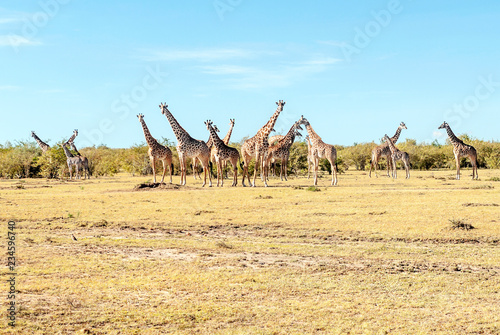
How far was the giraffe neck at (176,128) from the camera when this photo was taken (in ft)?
76.1

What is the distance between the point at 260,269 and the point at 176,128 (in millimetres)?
15473

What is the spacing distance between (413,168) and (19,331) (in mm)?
43263

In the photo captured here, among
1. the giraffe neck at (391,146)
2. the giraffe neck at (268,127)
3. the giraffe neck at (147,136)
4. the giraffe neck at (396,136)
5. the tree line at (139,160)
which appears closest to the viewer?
the giraffe neck at (268,127)

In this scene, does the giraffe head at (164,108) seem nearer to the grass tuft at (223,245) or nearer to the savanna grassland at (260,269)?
the savanna grassland at (260,269)

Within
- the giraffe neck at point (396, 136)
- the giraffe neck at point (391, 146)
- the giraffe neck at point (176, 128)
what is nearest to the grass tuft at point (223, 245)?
the giraffe neck at point (176, 128)

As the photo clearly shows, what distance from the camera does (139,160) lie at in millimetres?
37500

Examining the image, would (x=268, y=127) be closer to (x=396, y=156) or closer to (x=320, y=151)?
(x=320, y=151)

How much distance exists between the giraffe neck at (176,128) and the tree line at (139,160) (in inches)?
336

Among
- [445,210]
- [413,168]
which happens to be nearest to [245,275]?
[445,210]

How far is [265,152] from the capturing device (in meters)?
23.1

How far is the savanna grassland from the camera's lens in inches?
240

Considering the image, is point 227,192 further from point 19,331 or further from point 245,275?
point 19,331

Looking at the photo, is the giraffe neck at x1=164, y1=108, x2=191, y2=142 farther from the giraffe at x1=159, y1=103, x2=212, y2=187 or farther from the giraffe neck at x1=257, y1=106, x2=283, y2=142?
the giraffe neck at x1=257, y1=106, x2=283, y2=142

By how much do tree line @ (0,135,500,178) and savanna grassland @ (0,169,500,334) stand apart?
18.0 metres
